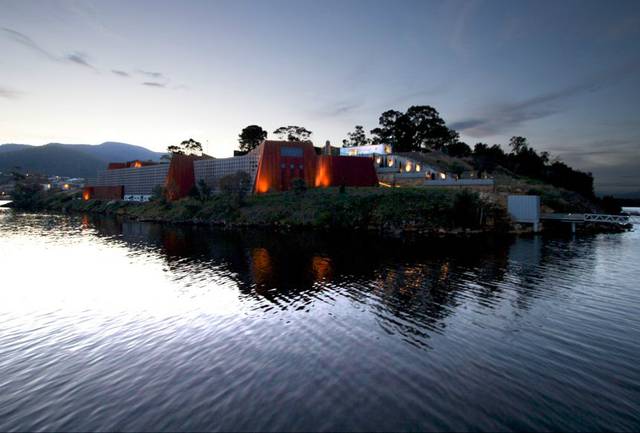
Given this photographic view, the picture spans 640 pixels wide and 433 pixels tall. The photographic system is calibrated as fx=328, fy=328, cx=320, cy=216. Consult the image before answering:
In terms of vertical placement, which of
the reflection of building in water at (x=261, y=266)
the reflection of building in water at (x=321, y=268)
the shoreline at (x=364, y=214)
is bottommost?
the reflection of building in water at (x=261, y=266)

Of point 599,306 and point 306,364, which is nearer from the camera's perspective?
point 306,364

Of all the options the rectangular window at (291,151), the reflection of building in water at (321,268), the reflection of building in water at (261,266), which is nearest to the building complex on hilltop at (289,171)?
the rectangular window at (291,151)

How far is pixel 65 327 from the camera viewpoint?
18.5m

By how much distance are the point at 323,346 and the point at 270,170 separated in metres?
70.6

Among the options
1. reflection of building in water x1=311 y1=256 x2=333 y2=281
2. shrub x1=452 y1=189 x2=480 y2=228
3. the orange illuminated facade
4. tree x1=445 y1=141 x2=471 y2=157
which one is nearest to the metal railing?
shrub x1=452 y1=189 x2=480 y2=228

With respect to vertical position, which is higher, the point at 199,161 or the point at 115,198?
the point at 199,161

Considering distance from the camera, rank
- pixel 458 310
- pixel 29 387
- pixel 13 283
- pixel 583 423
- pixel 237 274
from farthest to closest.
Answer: pixel 237 274, pixel 13 283, pixel 458 310, pixel 29 387, pixel 583 423

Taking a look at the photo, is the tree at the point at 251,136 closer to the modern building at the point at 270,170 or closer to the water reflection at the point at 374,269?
the modern building at the point at 270,170

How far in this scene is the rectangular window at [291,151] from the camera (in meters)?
83.9

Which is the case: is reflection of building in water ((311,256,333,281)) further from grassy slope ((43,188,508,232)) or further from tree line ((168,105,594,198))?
tree line ((168,105,594,198))

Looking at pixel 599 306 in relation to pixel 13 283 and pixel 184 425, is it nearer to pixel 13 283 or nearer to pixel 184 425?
pixel 184 425

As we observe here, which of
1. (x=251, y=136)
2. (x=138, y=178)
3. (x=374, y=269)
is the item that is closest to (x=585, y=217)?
(x=374, y=269)

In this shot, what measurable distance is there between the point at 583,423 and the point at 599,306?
14.2m

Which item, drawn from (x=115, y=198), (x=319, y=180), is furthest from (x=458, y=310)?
(x=115, y=198)
